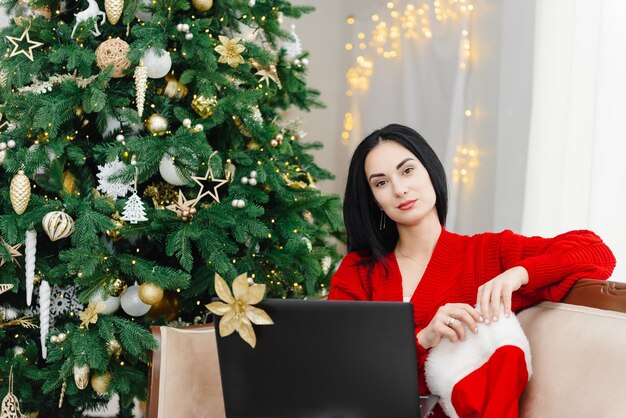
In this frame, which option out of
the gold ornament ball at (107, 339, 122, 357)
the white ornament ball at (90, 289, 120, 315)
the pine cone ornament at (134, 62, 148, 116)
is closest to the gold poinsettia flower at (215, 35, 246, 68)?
the pine cone ornament at (134, 62, 148, 116)

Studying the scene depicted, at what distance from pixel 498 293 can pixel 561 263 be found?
0.17m

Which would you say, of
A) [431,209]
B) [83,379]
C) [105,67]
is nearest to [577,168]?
[431,209]

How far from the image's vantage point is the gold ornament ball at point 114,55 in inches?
75.5

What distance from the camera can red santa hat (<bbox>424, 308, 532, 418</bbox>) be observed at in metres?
1.29

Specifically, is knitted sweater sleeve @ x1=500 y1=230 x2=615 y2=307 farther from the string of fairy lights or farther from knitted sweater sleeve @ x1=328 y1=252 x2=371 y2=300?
the string of fairy lights

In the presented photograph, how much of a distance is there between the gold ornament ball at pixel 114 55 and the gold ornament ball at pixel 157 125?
16 centimetres

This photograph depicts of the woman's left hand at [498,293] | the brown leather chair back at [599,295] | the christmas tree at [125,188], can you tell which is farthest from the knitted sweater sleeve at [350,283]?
the brown leather chair back at [599,295]

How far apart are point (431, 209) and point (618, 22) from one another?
1004 mm

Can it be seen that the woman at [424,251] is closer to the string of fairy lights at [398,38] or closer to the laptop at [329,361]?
the laptop at [329,361]

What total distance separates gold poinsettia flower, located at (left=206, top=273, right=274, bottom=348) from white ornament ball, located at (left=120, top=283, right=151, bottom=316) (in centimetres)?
82

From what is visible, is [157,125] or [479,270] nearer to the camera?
[479,270]

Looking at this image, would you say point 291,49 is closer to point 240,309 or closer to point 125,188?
point 125,188

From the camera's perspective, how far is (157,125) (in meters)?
1.95

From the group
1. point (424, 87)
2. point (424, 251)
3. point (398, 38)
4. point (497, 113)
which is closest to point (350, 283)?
point (424, 251)
